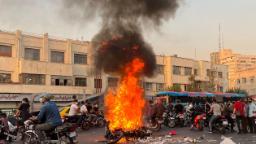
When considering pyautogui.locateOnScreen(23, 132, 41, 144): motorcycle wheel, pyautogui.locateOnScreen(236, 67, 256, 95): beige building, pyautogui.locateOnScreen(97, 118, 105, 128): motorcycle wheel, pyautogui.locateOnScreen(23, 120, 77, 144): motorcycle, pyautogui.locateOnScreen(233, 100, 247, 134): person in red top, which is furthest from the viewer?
pyautogui.locateOnScreen(236, 67, 256, 95): beige building

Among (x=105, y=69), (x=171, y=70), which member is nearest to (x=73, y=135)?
(x=105, y=69)

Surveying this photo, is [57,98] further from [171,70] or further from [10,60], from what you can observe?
[171,70]

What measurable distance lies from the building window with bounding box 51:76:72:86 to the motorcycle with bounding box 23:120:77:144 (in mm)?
38329

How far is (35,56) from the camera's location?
161 ft

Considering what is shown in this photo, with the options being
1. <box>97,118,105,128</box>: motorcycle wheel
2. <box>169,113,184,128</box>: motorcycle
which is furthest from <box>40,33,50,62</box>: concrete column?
<box>169,113,184,128</box>: motorcycle

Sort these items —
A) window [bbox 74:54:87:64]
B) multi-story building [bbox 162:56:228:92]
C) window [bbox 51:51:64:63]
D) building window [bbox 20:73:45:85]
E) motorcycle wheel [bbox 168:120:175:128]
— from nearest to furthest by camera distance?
motorcycle wheel [bbox 168:120:175:128] → building window [bbox 20:73:45:85] → window [bbox 51:51:64:63] → window [bbox 74:54:87:64] → multi-story building [bbox 162:56:228:92]

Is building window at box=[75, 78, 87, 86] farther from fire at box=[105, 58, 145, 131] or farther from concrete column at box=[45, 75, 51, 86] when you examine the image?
fire at box=[105, 58, 145, 131]

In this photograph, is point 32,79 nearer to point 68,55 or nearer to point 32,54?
point 32,54

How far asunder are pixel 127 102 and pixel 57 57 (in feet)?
118

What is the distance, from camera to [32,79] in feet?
159

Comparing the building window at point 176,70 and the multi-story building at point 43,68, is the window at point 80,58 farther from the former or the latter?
the building window at point 176,70

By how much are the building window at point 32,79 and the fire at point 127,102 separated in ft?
104

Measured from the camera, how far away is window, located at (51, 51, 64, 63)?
51.2m

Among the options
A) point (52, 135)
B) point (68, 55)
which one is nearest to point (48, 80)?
point (68, 55)
